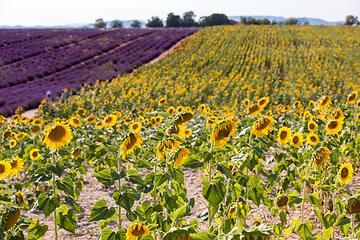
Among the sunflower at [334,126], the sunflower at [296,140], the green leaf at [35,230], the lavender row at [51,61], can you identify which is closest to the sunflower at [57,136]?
the green leaf at [35,230]

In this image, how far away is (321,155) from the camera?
2.07 m

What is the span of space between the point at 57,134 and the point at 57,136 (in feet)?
0.05

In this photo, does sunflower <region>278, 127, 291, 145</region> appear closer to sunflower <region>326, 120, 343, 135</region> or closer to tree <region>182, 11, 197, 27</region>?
sunflower <region>326, 120, 343, 135</region>

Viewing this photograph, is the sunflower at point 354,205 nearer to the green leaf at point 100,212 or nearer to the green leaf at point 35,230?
the green leaf at point 100,212

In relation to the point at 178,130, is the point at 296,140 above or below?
below

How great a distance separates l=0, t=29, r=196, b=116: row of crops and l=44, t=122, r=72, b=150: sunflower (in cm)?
1138

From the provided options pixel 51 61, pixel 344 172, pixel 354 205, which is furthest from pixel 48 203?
pixel 51 61

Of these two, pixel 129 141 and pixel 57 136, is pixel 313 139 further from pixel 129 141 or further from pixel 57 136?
pixel 57 136

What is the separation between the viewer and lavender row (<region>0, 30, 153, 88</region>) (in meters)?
18.3

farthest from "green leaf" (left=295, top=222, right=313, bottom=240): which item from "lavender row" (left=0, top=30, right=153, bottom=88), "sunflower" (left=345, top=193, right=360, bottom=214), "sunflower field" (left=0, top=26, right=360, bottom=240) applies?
"lavender row" (left=0, top=30, right=153, bottom=88)

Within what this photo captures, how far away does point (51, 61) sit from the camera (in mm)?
22641

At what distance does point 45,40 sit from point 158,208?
34885 millimetres

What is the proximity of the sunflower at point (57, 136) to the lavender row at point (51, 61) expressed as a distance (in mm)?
18109

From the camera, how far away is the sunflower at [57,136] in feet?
6.33
